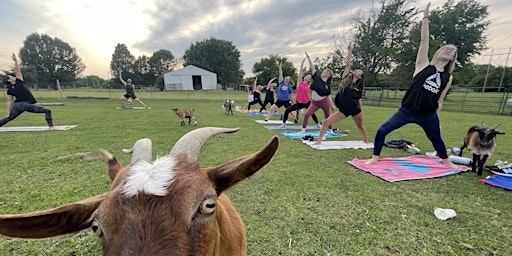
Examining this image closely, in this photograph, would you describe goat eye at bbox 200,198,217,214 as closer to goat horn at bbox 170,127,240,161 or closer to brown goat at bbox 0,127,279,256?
brown goat at bbox 0,127,279,256

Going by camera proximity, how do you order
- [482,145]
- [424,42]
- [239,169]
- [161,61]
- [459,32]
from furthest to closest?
[161,61], [459,32], [482,145], [424,42], [239,169]

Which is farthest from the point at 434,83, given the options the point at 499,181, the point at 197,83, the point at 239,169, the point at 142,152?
the point at 197,83

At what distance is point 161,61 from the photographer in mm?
99188

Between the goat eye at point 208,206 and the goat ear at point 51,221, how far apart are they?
0.69 metres

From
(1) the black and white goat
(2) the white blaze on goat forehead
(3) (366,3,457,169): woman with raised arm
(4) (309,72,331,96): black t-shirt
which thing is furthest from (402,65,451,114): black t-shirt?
(2) the white blaze on goat forehead

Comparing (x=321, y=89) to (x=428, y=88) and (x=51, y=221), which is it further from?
(x=51, y=221)

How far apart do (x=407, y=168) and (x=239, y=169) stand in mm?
5503

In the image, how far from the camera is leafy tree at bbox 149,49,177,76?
98438 millimetres

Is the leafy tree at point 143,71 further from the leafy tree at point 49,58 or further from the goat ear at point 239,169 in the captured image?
the goat ear at point 239,169

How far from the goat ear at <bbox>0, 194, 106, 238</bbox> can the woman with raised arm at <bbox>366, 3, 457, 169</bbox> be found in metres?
5.52

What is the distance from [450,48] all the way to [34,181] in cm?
877

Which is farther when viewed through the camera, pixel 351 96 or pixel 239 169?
pixel 351 96

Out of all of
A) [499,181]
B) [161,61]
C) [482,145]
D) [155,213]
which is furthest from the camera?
[161,61]

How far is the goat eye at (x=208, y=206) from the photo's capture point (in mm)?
1296
